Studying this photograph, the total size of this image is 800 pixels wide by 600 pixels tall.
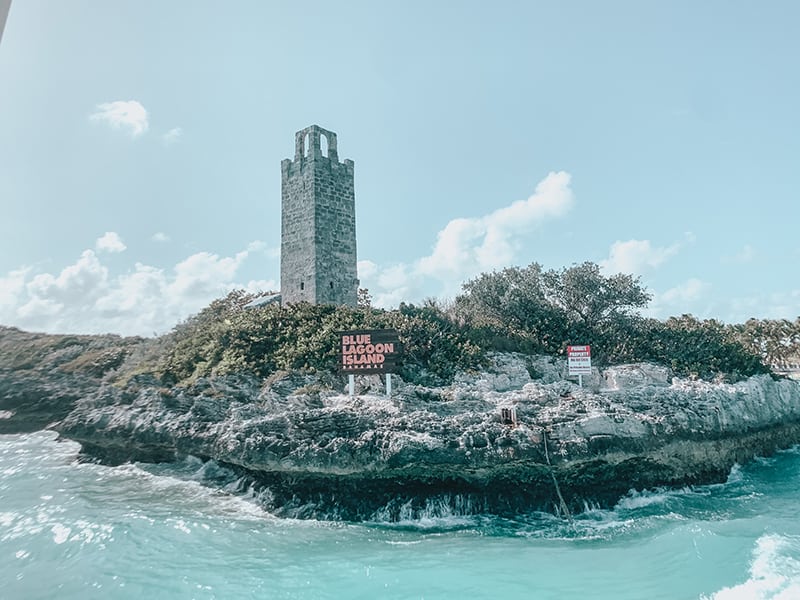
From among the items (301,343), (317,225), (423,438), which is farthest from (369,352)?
(317,225)

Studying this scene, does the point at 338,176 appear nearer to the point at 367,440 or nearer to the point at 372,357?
the point at 372,357

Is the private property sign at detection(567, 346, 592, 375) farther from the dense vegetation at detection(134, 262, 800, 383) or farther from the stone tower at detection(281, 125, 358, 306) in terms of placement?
the stone tower at detection(281, 125, 358, 306)

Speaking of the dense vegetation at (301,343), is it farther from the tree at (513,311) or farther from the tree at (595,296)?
the tree at (595,296)

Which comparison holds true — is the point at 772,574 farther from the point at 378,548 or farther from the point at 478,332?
the point at 478,332

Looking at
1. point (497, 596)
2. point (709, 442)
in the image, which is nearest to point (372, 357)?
point (497, 596)

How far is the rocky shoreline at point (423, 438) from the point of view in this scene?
47.3 feet

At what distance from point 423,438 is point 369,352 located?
14.9 ft

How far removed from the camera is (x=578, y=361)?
20562 millimetres

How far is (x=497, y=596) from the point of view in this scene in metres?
9.43

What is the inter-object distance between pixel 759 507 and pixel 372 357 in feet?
42.6

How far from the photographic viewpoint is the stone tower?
2658cm

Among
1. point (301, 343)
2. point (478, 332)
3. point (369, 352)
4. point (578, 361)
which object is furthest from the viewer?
point (478, 332)

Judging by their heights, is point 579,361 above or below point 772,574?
above

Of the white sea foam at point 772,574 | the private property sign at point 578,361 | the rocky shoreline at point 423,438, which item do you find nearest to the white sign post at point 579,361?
the private property sign at point 578,361
